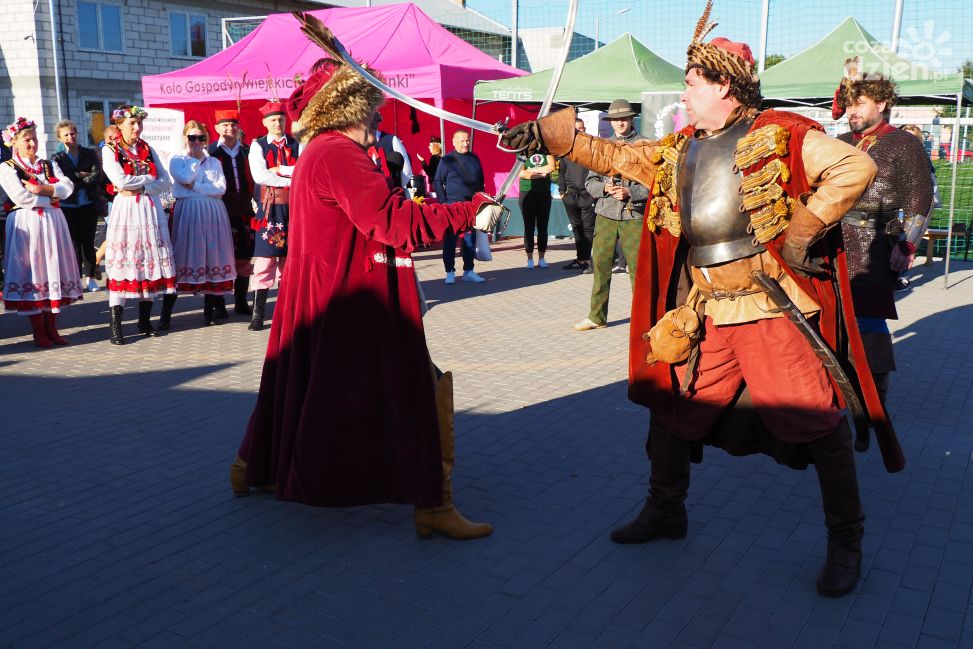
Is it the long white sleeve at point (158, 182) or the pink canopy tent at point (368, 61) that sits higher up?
the pink canopy tent at point (368, 61)

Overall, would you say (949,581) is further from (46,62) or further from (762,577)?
(46,62)

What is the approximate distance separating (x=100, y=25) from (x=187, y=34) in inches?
125

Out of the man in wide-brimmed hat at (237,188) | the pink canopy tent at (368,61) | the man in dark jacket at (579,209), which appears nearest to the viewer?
the man in wide-brimmed hat at (237,188)

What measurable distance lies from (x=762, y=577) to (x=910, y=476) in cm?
158

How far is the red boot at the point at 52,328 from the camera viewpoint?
8016 mm

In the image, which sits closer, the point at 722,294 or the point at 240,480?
the point at 722,294

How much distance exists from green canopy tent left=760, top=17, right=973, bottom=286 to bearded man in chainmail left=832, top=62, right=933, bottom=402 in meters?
7.02

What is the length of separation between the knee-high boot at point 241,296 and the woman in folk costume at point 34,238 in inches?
70.9

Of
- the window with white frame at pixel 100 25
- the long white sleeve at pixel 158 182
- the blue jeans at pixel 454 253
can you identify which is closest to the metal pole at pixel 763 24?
the blue jeans at pixel 454 253

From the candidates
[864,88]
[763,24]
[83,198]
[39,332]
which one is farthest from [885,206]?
[763,24]

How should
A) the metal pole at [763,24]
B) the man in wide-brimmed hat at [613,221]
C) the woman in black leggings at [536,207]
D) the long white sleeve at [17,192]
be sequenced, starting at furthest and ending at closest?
the metal pole at [763,24] → the woman in black leggings at [536,207] → the man in wide-brimmed hat at [613,221] → the long white sleeve at [17,192]

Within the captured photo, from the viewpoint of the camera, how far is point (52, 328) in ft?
26.5

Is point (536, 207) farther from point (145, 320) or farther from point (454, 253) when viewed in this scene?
point (145, 320)

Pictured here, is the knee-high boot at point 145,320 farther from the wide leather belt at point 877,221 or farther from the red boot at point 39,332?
the wide leather belt at point 877,221
